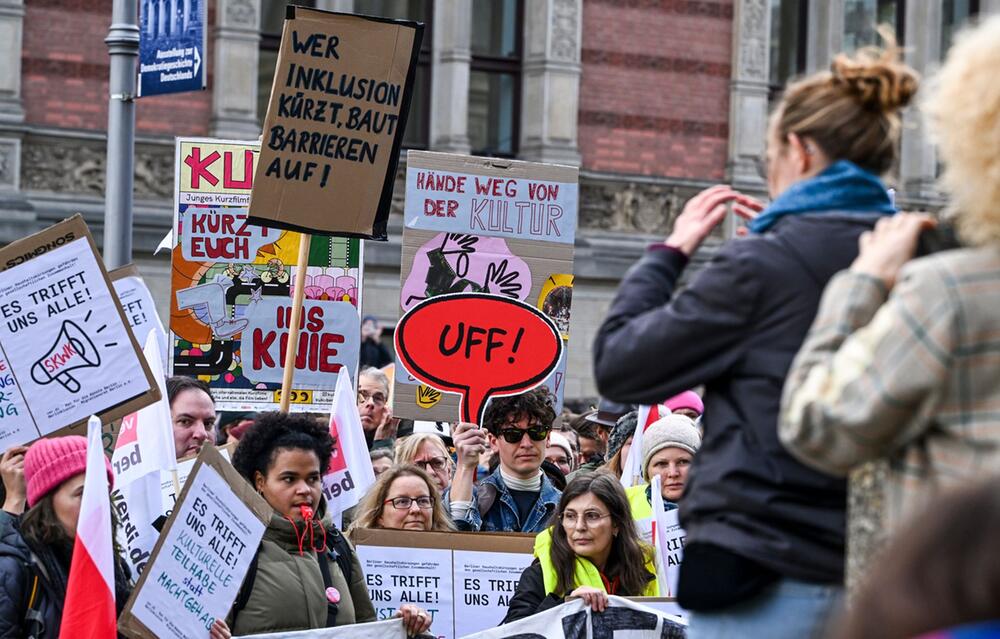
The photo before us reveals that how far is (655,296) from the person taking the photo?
297 centimetres

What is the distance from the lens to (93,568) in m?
4.74

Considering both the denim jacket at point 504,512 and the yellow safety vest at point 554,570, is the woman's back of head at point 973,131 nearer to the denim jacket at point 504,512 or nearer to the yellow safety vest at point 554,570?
the yellow safety vest at point 554,570

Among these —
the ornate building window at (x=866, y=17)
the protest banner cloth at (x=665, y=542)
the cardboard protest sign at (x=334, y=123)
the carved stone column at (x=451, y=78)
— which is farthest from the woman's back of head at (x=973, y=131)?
the ornate building window at (x=866, y=17)

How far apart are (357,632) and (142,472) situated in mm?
1105

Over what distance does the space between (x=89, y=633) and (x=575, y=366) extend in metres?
12.4

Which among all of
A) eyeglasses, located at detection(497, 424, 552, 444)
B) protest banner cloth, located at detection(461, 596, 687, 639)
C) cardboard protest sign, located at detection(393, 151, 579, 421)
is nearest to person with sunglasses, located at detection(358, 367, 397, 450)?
cardboard protest sign, located at detection(393, 151, 579, 421)

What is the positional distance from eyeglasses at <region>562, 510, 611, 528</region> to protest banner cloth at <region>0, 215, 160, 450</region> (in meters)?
1.47

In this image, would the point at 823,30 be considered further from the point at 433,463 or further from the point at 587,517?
the point at 587,517

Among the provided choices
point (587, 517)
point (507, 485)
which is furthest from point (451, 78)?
point (587, 517)

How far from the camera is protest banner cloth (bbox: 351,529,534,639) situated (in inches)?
239

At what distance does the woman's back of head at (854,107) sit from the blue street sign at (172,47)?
6083 mm

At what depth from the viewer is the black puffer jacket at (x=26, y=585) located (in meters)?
4.69

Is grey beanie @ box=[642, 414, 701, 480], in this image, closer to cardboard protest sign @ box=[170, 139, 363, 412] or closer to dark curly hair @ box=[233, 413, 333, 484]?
dark curly hair @ box=[233, 413, 333, 484]

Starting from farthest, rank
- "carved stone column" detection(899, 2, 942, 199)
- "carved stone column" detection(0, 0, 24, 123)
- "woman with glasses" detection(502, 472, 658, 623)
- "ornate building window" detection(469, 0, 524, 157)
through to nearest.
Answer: "carved stone column" detection(899, 2, 942, 199), "ornate building window" detection(469, 0, 524, 157), "carved stone column" detection(0, 0, 24, 123), "woman with glasses" detection(502, 472, 658, 623)
